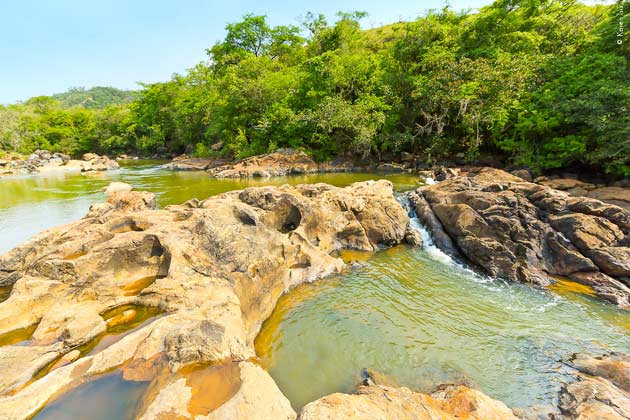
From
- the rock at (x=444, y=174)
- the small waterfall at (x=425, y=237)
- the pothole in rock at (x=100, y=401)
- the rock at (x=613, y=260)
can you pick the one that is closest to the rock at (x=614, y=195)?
the rock at (x=613, y=260)

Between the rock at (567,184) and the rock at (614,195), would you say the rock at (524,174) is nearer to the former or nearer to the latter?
Result: the rock at (567,184)

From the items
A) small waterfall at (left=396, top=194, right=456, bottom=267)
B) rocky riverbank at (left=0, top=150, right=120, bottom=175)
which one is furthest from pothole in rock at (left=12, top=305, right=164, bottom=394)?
rocky riverbank at (left=0, top=150, right=120, bottom=175)

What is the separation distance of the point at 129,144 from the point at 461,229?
57.7 metres

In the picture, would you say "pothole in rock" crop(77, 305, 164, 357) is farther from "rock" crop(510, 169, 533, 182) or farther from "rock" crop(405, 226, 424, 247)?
"rock" crop(510, 169, 533, 182)

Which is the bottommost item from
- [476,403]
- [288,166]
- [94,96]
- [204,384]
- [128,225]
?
[476,403]

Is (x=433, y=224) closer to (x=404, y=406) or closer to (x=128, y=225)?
(x=404, y=406)

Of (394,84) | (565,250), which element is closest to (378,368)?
(565,250)

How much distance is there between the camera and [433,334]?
636 centimetres

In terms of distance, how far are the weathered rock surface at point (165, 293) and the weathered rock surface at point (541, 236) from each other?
3781 millimetres

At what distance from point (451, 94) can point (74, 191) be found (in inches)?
1116

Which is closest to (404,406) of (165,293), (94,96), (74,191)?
(165,293)

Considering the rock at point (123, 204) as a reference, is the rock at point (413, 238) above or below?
below

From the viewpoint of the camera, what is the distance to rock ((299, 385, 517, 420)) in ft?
10.6

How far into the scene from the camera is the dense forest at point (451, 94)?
15.7 m
